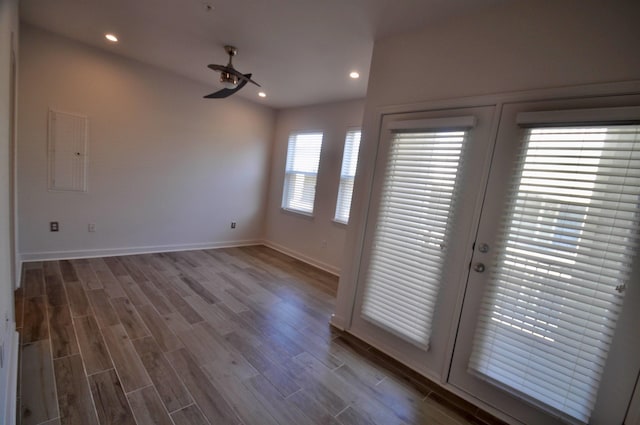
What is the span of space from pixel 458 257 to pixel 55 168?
14.7 feet

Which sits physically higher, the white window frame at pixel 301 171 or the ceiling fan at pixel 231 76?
the ceiling fan at pixel 231 76

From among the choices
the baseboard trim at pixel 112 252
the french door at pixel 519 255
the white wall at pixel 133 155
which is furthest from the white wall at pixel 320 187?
the french door at pixel 519 255

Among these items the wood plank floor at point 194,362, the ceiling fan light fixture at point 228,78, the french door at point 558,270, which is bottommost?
the wood plank floor at point 194,362

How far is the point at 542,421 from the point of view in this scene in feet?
5.41

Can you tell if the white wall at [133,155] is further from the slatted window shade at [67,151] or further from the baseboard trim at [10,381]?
the baseboard trim at [10,381]

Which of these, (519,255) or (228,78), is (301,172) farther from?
A: (519,255)

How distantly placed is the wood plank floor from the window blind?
0.41 meters

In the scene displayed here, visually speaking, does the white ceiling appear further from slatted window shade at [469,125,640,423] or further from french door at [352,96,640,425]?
slatted window shade at [469,125,640,423]

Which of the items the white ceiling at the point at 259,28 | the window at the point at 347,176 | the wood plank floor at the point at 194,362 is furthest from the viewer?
the window at the point at 347,176

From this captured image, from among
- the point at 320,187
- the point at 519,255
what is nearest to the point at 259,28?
the point at 320,187

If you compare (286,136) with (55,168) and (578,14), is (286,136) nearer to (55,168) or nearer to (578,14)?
(55,168)

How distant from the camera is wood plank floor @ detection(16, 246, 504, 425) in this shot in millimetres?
1593

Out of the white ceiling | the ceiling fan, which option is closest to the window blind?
the white ceiling

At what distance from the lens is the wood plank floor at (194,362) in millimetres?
1593
